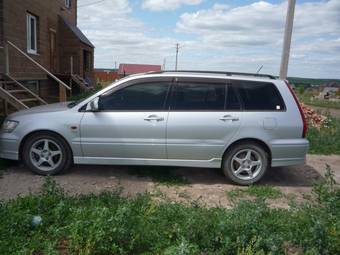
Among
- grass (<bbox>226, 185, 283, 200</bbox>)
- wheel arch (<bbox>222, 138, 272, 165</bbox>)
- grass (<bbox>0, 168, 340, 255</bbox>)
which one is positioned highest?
wheel arch (<bbox>222, 138, 272, 165</bbox>)

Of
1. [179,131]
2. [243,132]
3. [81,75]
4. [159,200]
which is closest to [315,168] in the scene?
[243,132]

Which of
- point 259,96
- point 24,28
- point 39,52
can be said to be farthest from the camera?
point 39,52

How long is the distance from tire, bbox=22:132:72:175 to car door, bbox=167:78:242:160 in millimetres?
1633

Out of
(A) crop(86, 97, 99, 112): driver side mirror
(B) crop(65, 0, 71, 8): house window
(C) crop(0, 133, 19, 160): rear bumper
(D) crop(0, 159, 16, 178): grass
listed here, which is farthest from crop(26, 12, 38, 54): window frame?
(A) crop(86, 97, 99, 112): driver side mirror

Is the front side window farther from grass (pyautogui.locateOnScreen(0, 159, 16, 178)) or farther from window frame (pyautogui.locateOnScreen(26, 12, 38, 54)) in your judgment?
window frame (pyautogui.locateOnScreen(26, 12, 38, 54))

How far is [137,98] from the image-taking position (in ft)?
18.4

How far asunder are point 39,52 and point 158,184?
11.9 metres

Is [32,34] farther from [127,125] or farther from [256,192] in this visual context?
[256,192]

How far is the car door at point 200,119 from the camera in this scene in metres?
5.52

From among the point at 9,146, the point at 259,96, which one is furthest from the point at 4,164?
the point at 259,96

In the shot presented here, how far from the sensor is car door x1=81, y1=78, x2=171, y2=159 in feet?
18.1

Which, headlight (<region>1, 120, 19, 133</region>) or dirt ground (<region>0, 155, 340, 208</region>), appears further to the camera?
headlight (<region>1, 120, 19, 133</region>)

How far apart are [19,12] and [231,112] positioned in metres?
10.3

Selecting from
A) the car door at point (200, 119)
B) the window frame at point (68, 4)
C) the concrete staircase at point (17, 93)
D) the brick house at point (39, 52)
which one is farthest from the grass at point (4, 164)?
the window frame at point (68, 4)
